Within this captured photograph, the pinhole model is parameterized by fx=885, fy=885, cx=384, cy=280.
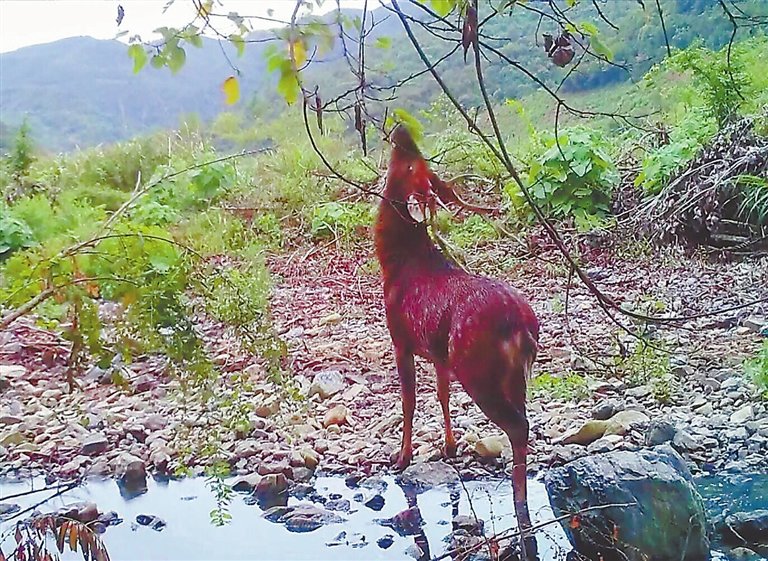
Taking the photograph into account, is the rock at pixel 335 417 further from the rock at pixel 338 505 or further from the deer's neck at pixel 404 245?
the deer's neck at pixel 404 245

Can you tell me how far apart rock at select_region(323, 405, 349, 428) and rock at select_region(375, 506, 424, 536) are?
22 cm

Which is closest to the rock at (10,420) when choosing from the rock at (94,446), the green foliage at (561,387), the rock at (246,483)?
the rock at (94,446)

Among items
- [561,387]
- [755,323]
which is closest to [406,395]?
[561,387]

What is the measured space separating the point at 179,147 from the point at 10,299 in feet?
2.40

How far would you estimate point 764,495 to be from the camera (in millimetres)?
954

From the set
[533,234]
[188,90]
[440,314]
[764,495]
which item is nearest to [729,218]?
[533,234]

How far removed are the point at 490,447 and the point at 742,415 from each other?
0.33 m

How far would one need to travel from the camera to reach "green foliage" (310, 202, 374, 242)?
134 centimetres

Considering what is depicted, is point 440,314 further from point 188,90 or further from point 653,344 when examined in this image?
point 188,90

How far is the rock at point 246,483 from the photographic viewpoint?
1001mm

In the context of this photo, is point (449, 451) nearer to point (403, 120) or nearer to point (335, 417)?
point (335, 417)

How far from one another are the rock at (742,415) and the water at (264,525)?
30 cm

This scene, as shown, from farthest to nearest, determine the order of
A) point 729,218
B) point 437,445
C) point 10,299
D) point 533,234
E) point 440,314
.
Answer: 1. point 729,218
2. point 533,234
3. point 437,445
4. point 440,314
5. point 10,299

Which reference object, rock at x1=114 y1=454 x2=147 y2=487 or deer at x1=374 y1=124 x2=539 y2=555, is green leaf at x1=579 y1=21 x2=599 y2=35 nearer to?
deer at x1=374 y1=124 x2=539 y2=555
